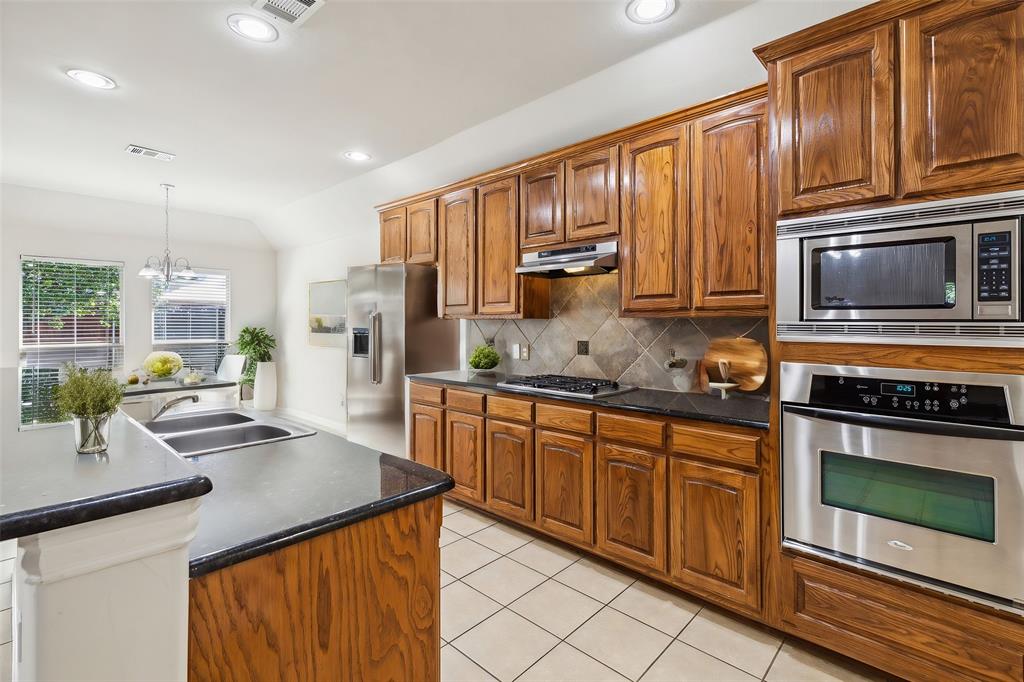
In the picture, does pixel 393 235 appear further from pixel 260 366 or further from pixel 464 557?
pixel 260 366

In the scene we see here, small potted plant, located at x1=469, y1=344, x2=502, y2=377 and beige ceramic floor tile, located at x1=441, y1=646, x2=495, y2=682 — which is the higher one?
small potted plant, located at x1=469, y1=344, x2=502, y2=377

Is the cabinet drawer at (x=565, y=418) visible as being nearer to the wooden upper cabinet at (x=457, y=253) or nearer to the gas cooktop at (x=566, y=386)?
the gas cooktop at (x=566, y=386)

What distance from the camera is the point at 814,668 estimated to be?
1984mm

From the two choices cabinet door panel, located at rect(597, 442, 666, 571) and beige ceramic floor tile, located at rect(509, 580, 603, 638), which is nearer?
beige ceramic floor tile, located at rect(509, 580, 603, 638)

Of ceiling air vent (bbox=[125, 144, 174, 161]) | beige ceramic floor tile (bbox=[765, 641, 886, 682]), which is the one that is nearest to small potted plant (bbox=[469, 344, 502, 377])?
beige ceramic floor tile (bbox=[765, 641, 886, 682])

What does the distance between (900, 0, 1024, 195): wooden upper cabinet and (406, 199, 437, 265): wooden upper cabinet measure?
3.13m

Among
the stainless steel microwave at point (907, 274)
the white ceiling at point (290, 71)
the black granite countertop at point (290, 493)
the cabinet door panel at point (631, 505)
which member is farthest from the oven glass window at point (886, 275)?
the black granite countertop at point (290, 493)

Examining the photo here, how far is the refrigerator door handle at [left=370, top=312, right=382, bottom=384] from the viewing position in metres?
4.29

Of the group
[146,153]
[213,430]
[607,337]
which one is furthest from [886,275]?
[146,153]

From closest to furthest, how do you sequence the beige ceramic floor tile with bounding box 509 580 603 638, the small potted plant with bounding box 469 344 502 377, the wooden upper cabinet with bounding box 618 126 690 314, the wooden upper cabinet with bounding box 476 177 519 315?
the beige ceramic floor tile with bounding box 509 580 603 638
the wooden upper cabinet with bounding box 618 126 690 314
the wooden upper cabinet with bounding box 476 177 519 315
the small potted plant with bounding box 469 344 502 377

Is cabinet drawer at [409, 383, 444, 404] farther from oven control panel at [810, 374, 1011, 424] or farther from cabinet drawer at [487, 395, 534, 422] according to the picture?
oven control panel at [810, 374, 1011, 424]

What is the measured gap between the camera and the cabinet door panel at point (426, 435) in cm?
370

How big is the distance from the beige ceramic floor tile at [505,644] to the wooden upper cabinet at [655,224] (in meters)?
1.74

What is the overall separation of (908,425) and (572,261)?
1.84 meters
